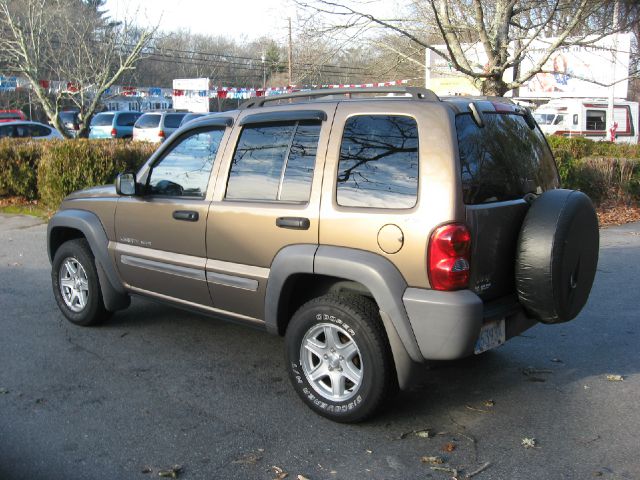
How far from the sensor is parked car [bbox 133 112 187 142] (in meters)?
25.0

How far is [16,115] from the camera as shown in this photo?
100 ft

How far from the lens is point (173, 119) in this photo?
25.8 meters

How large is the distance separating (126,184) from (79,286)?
1216 mm

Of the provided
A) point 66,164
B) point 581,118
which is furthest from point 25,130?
point 581,118

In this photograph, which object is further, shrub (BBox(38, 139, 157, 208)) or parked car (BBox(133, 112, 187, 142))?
parked car (BBox(133, 112, 187, 142))

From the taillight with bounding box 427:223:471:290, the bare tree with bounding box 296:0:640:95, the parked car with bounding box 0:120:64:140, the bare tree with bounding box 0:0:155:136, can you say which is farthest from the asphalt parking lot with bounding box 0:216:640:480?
the parked car with bounding box 0:120:64:140

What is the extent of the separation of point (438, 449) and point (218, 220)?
6.79 feet

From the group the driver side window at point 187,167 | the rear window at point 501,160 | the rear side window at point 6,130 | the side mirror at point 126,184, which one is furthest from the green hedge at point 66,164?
the rear window at point 501,160

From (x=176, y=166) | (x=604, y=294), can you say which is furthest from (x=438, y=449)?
(x=604, y=294)

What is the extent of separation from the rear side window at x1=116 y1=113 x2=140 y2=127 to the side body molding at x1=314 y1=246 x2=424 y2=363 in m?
26.9

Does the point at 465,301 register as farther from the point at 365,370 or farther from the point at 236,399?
the point at 236,399

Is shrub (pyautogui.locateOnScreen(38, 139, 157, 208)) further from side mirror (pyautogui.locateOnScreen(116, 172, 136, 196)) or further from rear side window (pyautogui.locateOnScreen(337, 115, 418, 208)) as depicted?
rear side window (pyautogui.locateOnScreen(337, 115, 418, 208))

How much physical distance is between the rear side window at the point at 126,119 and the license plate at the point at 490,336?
27151mm

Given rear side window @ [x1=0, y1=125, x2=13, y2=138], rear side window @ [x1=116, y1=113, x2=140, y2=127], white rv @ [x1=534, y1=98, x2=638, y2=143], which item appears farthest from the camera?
rear side window @ [x1=116, y1=113, x2=140, y2=127]
